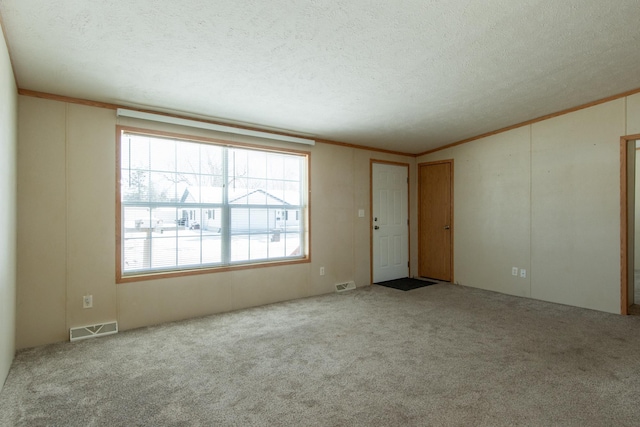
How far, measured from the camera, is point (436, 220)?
5.79 m

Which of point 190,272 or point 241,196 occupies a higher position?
point 241,196

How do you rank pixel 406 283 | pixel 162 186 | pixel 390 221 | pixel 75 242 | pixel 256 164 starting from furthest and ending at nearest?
pixel 390 221 → pixel 406 283 → pixel 256 164 → pixel 162 186 → pixel 75 242

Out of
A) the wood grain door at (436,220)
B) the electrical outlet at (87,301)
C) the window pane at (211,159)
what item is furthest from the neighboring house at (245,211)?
the wood grain door at (436,220)

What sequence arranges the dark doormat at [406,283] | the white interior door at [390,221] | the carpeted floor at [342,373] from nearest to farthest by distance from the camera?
1. the carpeted floor at [342,373]
2. the dark doormat at [406,283]
3. the white interior door at [390,221]

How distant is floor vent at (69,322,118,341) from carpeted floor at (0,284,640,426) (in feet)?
0.32

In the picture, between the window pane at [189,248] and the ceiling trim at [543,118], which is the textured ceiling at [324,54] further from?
the window pane at [189,248]

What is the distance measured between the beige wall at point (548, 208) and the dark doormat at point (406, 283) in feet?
1.89

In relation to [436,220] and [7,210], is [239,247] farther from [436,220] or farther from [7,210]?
[436,220]

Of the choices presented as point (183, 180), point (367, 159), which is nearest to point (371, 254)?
point (367, 159)

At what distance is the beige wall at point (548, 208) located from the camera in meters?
3.92

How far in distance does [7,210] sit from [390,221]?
4.79 meters

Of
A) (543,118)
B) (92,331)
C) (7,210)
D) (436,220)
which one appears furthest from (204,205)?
(543,118)

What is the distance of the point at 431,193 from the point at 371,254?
1.57 metres

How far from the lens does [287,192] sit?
→ 4621mm
